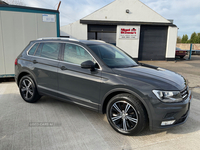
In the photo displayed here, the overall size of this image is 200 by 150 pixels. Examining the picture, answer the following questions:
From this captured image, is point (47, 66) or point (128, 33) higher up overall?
point (128, 33)

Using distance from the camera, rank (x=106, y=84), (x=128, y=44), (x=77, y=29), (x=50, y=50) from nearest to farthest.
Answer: (x=106, y=84) < (x=50, y=50) < (x=77, y=29) < (x=128, y=44)

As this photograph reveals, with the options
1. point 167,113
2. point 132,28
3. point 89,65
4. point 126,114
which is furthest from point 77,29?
point 167,113

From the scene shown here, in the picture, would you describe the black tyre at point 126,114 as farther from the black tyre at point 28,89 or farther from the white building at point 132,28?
the white building at point 132,28

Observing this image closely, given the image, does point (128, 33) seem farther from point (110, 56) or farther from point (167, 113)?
point (167, 113)

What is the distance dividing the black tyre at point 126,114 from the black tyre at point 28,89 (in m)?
2.27

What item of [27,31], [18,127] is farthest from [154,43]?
[18,127]

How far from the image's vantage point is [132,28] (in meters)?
16.7

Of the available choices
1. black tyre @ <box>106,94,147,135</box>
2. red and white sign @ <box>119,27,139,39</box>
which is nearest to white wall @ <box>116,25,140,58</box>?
red and white sign @ <box>119,27,139,39</box>

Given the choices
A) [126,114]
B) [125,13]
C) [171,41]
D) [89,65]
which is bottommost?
[126,114]

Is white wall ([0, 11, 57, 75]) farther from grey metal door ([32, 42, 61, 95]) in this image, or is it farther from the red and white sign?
the red and white sign

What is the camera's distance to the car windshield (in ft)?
11.0

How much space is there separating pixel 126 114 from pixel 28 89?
289cm

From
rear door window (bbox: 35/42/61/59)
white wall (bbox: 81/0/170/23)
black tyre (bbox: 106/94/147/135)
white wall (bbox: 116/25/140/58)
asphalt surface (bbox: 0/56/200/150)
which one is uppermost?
white wall (bbox: 81/0/170/23)

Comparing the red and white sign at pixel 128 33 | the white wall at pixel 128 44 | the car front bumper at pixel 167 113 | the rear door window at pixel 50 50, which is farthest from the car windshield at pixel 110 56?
the red and white sign at pixel 128 33
